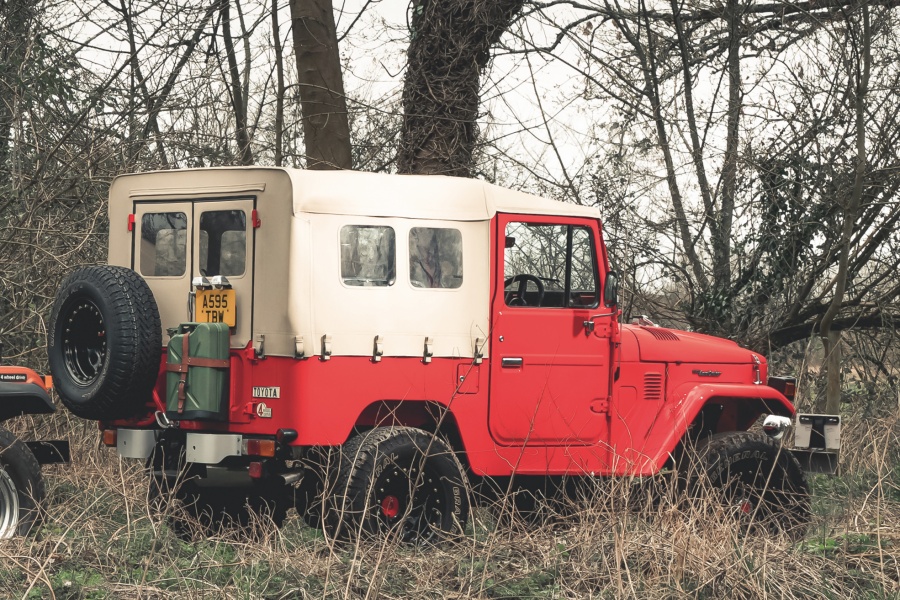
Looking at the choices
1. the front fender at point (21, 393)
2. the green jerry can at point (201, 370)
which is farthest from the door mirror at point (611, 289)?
the front fender at point (21, 393)

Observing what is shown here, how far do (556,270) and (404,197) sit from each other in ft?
4.23

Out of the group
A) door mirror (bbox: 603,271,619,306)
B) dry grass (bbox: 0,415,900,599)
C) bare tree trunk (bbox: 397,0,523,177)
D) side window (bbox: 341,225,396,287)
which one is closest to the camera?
dry grass (bbox: 0,415,900,599)

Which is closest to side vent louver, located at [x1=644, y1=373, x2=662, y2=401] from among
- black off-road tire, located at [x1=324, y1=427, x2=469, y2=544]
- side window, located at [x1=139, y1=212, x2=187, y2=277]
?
black off-road tire, located at [x1=324, y1=427, x2=469, y2=544]

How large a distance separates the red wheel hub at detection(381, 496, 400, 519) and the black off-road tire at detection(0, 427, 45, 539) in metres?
2.10

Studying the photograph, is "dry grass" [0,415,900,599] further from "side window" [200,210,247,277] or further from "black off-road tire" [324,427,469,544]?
"side window" [200,210,247,277]

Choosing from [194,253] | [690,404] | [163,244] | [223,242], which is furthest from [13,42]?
[690,404]

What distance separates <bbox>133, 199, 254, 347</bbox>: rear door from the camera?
24.7 ft

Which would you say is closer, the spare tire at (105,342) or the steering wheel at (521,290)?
the spare tire at (105,342)

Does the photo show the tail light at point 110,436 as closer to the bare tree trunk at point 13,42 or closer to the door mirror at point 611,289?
the door mirror at point 611,289

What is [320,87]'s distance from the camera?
1294 centimetres

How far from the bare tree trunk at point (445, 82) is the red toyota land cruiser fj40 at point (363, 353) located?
4214 millimetres

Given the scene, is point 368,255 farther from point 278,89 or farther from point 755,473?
point 278,89

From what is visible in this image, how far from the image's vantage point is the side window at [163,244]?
26.3ft

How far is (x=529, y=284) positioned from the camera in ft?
27.6
